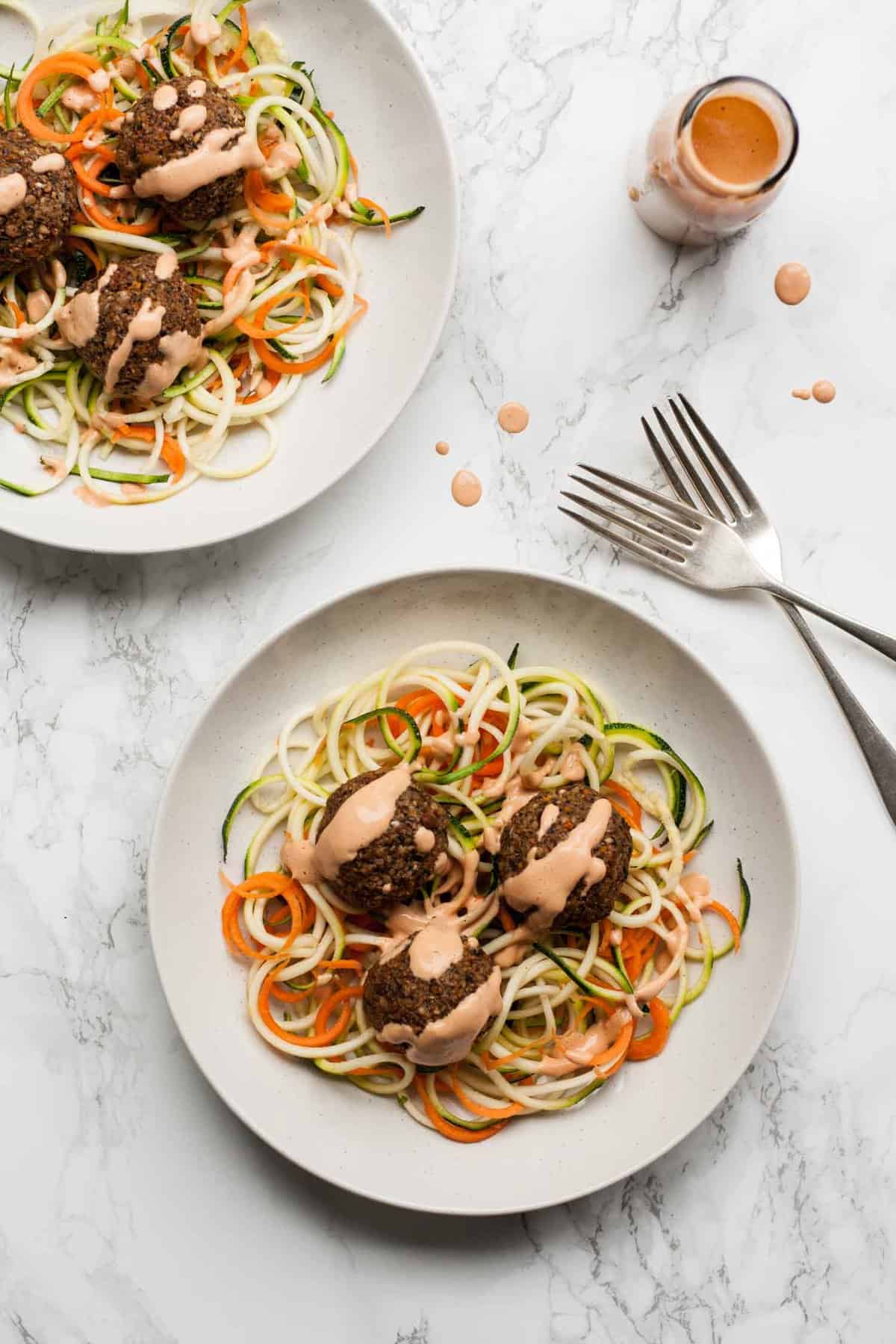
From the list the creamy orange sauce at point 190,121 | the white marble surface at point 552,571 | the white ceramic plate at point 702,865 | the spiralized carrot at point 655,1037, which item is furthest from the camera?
the white marble surface at point 552,571

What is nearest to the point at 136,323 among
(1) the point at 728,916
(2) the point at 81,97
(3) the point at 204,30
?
(2) the point at 81,97

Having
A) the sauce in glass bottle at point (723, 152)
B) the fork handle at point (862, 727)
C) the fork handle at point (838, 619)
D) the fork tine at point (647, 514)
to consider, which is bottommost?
the fork handle at point (862, 727)

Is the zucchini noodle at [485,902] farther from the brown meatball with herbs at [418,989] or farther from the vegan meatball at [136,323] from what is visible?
the vegan meatball at [136,323]

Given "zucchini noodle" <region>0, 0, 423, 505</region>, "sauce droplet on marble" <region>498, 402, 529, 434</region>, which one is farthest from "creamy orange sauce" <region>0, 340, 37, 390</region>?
"sauce droplet on marble" <region>498, 402, 529, 434</region>

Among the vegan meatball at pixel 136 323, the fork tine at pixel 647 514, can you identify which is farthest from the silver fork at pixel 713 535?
the vegan meatball at pixel 136 323

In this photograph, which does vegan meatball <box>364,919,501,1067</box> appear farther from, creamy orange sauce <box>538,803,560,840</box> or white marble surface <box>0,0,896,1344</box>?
white marble surface <box>0,0,896,1344</box>

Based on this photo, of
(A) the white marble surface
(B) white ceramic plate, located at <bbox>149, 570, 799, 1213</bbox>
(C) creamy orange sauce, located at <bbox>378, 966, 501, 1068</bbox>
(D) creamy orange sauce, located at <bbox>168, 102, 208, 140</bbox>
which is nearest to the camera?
(C) creamy orange sauce, located at <bbox>378, 966, 501, 1068</bbox>
